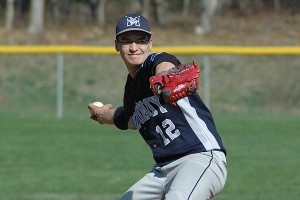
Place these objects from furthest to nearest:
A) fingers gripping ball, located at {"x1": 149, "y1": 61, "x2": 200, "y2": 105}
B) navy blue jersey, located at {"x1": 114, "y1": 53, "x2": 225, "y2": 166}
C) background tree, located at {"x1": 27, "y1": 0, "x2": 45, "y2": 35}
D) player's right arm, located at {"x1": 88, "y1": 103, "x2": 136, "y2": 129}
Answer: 1. background tree, located at {"x1": 27, "y1": 0, "x2": 45, "y2": 35}
2. player's right arm, located at {"x1": 88, "y1": 103, "x2": 136, "y2": 129}
3. navy blue jersey, located at {"x1": 114, "y1": 53, "x2": 225, "y2": 166}
4. fingers gripping ball, located at {"x1": 149, "y1": 61, "x2": 200, "y2": 105}

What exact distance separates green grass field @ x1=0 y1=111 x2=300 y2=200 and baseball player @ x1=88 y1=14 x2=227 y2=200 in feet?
9.65

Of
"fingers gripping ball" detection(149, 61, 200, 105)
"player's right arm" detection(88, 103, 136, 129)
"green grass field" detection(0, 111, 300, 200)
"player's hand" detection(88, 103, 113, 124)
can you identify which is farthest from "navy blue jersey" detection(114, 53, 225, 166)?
"green grass field" detection(0, 111, 300, 200)

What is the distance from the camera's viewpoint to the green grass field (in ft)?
26.6

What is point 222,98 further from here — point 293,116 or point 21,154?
point 21,154

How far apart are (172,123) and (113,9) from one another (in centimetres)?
2739

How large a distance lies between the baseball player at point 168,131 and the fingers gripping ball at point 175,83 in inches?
4.2

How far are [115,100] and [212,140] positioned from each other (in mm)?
12792

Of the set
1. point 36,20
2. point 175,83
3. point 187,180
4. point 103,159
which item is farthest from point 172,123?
point 36,20

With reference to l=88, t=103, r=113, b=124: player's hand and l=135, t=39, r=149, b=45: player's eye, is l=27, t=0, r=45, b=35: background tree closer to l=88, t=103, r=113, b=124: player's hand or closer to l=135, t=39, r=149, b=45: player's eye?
l=88, t=103, r=113, b=124: player's hand

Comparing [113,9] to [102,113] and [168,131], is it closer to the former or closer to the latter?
[102,113]

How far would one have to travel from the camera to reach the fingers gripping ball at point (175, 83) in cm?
421

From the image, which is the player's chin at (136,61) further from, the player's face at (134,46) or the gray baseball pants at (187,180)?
the gray baseball pants at (187,180)

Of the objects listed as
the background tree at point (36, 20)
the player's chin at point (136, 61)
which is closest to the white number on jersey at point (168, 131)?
the player's chin at point (136, 61)

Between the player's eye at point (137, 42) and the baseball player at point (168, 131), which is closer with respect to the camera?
the baseball player at point (168, 131)
